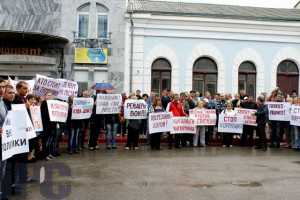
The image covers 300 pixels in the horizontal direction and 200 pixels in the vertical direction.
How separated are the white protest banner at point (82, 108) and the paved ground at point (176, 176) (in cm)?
124

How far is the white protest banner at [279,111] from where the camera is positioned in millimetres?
17750

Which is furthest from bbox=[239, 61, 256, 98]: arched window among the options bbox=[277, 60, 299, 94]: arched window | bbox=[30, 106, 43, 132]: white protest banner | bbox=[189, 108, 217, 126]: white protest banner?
bbox=[30, 106, 43, 132]: white protest banner

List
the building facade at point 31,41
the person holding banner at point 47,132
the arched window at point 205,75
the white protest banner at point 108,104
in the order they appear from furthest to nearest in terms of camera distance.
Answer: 1. the arched window at point 205,75
2. the building facade at point 31,41
3. the white protest banner at point 108,104
4. the person holding banner at point 47,132

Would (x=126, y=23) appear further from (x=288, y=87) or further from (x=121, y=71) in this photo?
(x=288, y=87)

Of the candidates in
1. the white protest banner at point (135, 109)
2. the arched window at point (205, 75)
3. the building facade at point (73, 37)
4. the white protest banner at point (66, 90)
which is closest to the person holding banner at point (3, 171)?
the white protest banner at point (66, 90)

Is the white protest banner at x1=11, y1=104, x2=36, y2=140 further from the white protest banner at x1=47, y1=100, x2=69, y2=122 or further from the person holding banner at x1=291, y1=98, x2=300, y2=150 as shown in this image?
the person holding banner at x1=291, y1=98, x2=300, y2=150

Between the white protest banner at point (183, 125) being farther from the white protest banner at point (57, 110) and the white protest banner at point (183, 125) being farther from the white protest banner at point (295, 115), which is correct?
the white protest banner at point (57, 110)

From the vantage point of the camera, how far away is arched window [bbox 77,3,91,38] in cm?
2550

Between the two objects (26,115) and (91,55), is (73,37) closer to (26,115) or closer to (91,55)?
(91,55)

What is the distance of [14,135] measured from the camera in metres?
8.49

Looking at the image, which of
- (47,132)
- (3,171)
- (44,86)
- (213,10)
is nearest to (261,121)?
(44,86)

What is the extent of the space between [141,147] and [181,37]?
35.3ft

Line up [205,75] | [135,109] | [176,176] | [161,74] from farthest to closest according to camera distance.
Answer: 1. [205,75]
2. [161,74]
3. [135,109]
4. [176,176]

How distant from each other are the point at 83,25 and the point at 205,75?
737cm
